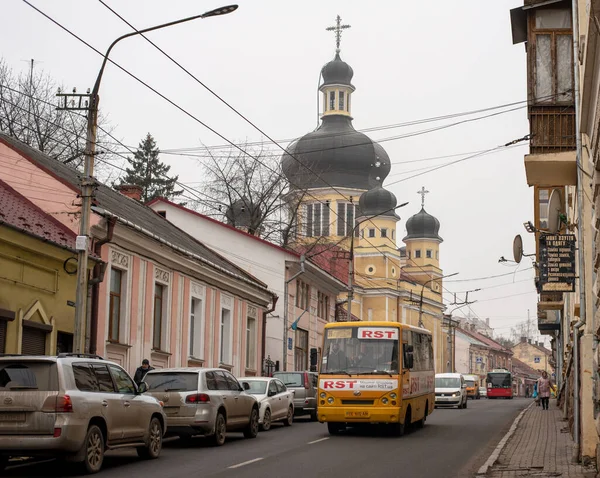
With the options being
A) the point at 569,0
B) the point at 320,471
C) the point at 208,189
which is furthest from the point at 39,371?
the point at 208,189

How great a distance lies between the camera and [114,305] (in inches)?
1073

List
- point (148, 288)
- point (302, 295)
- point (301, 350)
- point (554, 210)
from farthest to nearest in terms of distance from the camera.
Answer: point (302, 295) → point (301, 350) → point (148, 288) → point (554, 210)

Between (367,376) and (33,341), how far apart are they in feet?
24.3

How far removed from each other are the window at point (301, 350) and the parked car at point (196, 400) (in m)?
26.6

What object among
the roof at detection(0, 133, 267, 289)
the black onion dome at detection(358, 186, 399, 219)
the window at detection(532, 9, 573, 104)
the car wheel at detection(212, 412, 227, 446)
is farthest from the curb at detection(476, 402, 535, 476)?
the black onion dome at detection(358, 186, 399, 219)

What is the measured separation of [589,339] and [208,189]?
4343 cm

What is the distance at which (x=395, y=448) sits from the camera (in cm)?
1953

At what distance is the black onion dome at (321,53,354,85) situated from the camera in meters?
108

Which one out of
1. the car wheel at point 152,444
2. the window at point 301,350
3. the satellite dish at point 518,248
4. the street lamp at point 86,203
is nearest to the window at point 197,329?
the satellite dish at point 518,248

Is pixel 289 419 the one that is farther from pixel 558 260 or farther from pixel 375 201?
pixel 375 201

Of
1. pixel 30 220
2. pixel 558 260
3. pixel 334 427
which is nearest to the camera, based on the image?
pixel 558 260

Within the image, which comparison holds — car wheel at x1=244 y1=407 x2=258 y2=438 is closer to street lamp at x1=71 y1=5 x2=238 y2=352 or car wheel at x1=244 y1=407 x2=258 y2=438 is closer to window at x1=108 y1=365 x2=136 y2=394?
street lamp at x1=71 y1=5 x2=238 y2=352

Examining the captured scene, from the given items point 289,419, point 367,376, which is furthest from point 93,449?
point 289,419

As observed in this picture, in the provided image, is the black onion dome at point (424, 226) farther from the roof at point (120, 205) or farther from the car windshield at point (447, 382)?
the roof at point (120, 205)
